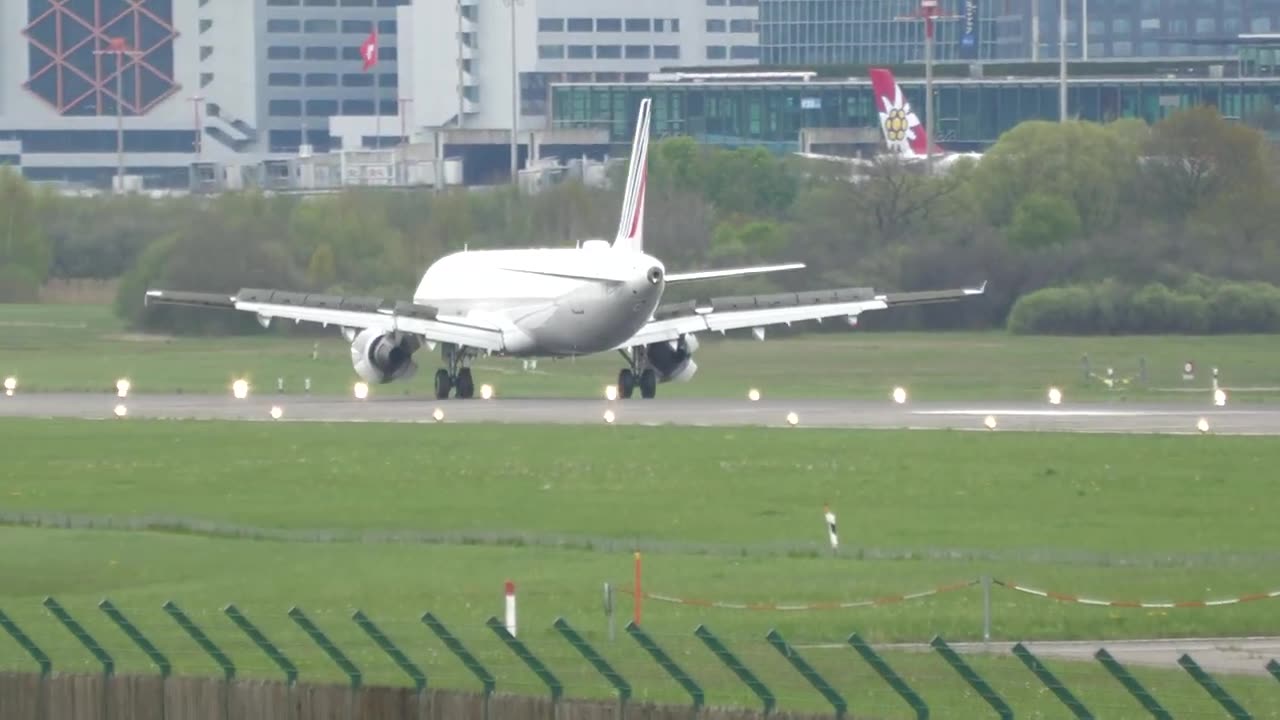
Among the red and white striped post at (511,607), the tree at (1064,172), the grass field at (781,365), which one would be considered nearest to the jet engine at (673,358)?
the grass field at (781,365)

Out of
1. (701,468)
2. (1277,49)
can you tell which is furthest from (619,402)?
(1277,49)

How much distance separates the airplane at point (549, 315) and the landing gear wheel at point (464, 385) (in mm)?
37

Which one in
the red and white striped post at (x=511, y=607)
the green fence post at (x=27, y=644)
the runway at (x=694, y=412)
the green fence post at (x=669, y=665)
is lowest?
the runway at (x=694, y=412)

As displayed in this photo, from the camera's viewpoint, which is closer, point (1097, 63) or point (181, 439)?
point (181, 439)

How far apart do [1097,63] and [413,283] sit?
97.5 meters

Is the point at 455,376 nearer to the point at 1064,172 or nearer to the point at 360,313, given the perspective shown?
the point at 360,313

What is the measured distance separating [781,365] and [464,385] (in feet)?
53.7

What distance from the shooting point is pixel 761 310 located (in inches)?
2744

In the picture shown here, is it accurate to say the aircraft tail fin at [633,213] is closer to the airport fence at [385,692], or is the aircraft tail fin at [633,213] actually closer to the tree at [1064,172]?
the tree at [1064,172]

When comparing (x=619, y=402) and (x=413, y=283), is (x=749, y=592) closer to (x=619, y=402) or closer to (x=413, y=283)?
(x=619, y=402)

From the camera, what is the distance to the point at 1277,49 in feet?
595

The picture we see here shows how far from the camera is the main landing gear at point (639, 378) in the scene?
69375mm

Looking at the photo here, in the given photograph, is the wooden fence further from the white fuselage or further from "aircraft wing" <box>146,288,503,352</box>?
"aircraft wing" <box>146,288,503,352</box>

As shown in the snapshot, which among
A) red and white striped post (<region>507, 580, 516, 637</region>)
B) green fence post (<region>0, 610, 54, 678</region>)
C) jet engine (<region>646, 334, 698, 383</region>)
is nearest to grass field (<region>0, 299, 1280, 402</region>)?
jet engine (<region>646, 334, 698, 383</region>)
